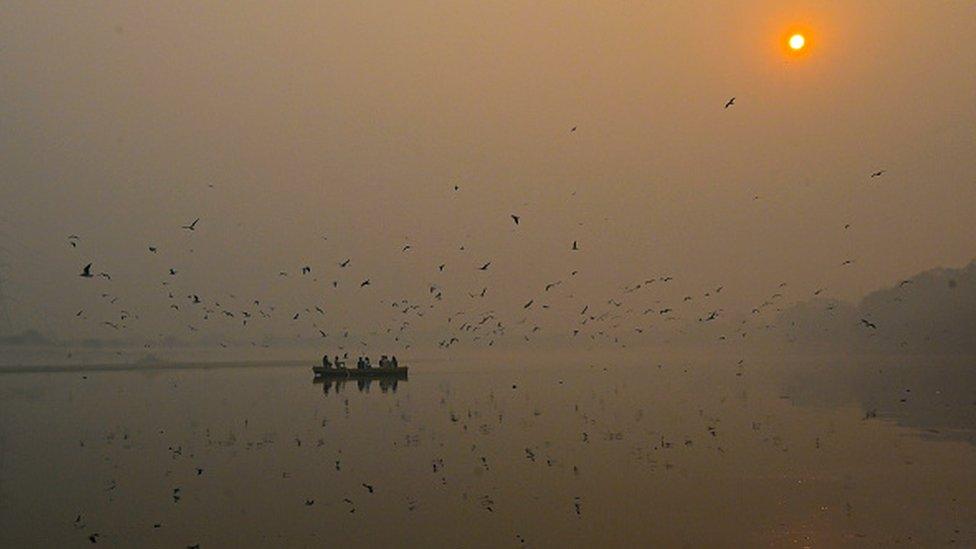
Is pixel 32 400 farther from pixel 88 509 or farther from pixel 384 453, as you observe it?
pixel 88 509

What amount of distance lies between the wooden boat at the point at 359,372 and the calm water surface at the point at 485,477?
36602 mm

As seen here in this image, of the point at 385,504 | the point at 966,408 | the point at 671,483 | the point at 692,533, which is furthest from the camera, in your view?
the point at 966,408

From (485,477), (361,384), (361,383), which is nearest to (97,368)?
(361,383)

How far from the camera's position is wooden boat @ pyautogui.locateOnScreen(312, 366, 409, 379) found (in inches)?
3661

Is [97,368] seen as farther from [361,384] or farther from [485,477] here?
[485,477]

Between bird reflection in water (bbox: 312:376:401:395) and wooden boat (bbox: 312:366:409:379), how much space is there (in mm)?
477

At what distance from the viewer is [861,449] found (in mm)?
34625

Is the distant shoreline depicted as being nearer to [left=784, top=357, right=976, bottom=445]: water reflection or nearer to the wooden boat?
the wooden boat

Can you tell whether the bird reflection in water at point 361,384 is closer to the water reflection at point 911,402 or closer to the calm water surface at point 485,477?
the calm water surface at point 485,477

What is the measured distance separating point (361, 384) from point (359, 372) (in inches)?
261

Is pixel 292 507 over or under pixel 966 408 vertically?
under

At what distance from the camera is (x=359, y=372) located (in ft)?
307

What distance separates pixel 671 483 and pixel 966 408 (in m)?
36.9

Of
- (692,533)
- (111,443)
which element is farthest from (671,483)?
(111,443)
